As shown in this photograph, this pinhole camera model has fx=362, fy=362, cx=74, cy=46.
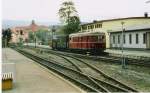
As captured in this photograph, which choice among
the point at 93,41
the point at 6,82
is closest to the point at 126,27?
the point at 93,41

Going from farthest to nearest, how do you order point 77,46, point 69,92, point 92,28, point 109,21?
point 92,28, point 109,21, point 77,46, point 69,92

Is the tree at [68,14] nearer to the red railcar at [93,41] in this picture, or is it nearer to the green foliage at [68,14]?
the green foliage at [68,14]

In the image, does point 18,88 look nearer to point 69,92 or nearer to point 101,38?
point 69,92

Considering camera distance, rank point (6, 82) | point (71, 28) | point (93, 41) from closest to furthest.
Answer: point (6, 82), point (93, 41), point (71, 28)

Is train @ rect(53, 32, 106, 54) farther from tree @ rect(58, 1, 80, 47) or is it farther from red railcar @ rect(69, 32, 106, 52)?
tree @ rect(58, 1, 80, 47)

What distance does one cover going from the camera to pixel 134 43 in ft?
166

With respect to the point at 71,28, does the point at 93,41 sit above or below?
below

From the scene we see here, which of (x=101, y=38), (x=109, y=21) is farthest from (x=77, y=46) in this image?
(x=109, y=21)

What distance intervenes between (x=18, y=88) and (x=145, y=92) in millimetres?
4732

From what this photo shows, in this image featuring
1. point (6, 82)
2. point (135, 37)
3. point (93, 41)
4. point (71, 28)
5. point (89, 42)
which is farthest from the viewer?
point (71, 28)

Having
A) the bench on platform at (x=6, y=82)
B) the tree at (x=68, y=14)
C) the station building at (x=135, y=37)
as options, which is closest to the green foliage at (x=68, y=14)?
the tree at (x=68, y=14)

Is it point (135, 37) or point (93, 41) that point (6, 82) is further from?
point (135, 37)

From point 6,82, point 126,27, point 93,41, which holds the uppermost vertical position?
point 126,27

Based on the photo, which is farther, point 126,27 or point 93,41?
point 126,27
